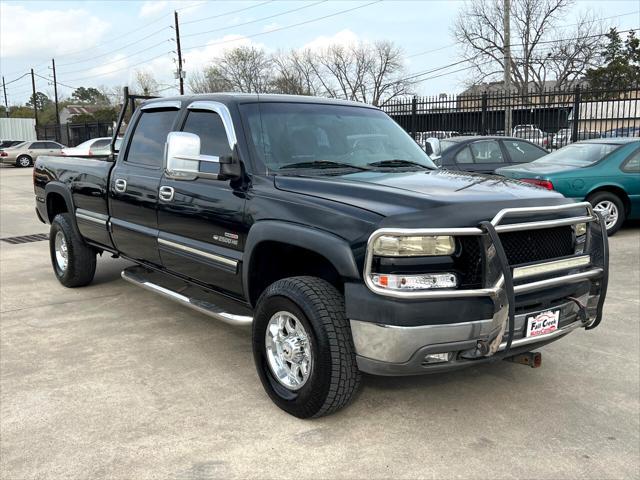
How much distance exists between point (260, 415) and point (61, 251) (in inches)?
157

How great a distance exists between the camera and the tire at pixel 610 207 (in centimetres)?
881

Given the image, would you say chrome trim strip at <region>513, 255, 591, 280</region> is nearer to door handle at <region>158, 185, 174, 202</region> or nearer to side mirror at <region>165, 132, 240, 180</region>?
side mirror at <region>165, 132, 240, 180</region>

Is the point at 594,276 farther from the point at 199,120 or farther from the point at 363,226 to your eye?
the point at 199,120

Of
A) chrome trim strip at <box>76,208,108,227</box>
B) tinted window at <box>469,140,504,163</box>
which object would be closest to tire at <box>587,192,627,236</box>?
tinted window at <box>469,140,504,163</box>

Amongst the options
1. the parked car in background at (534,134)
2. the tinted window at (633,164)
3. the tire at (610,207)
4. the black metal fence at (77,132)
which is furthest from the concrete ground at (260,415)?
the black metal fence at (77,132)

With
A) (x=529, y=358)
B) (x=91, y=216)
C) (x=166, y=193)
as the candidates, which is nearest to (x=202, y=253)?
(x=166, y=193)

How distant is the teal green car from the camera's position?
8672 millimetres

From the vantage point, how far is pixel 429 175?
3889 mm

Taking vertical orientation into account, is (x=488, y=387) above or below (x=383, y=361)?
below

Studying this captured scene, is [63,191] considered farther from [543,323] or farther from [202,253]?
[543,323]

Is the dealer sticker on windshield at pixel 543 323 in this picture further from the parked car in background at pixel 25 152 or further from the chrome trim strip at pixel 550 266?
the parked car in background at pixel 25 152

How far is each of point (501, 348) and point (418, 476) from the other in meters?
0.74

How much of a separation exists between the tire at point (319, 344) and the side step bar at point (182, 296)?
0.43m

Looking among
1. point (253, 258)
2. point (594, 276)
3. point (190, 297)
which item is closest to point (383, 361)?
point (253, 258)
